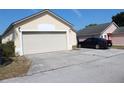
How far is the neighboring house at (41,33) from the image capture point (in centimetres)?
1721

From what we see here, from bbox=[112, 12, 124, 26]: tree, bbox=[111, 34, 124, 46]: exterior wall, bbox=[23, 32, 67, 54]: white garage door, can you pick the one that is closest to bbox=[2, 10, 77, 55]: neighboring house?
bbox=[23, 32, 67, 54]: white garage door

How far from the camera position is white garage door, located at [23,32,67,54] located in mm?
17578

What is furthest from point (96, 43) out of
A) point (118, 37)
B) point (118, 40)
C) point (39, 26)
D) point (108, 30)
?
point (108, 30)

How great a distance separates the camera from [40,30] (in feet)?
59.9

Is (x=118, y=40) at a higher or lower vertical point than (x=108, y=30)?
lower

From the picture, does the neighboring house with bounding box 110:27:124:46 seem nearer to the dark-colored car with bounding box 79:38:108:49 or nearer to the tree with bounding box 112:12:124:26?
the dark-colored car with bounding box 79:38:108:49

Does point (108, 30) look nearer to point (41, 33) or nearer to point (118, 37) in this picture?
point (118, 37)

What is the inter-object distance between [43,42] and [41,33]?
2.96 feet

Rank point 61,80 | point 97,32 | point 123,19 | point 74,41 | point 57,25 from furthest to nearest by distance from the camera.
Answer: point 123,19
point 97,32
point 74,41
point 57,25
point 61,80

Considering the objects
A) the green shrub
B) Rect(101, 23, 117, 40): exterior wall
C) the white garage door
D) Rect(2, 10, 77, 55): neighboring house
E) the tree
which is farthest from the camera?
the tree

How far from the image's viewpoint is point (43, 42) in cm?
1847

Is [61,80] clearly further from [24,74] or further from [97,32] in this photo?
[97,32]
